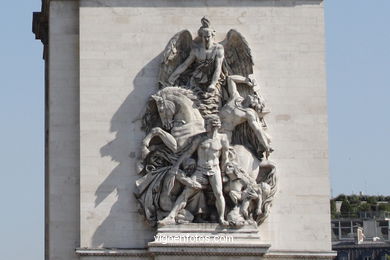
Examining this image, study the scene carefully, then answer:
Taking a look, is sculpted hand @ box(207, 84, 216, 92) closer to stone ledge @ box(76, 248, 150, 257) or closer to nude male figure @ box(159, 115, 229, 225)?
nude male figure @ box(159, 115, 229, 225)

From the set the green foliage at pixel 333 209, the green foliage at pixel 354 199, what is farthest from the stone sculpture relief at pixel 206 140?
the green foliage at pixel 354 199

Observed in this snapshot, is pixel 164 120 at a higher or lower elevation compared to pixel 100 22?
lower

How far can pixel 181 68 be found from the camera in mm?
26719

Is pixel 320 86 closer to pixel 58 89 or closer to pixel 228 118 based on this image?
pixel 228 118

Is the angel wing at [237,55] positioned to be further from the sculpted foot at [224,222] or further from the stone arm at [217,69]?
the sculpted foot at [224,222]

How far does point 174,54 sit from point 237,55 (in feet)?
3.62

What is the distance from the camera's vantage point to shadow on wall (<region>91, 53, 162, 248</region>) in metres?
26.5

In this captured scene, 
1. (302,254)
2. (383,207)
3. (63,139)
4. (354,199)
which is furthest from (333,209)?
(63,139)

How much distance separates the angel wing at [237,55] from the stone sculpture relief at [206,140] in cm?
2

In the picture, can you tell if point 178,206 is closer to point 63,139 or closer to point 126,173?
point 126,173

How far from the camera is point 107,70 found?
26906mm

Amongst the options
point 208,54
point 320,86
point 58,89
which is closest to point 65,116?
point 58,89

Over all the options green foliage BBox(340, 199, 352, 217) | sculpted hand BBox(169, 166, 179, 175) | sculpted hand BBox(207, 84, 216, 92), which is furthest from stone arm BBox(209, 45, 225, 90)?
green foliage BBox(340, 199, 352, 217)

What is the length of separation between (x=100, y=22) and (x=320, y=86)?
13.2 feet
